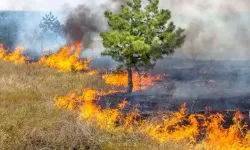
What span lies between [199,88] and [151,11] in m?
8.31

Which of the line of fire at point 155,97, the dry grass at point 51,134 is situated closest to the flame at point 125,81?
the line of fire at point 155,97

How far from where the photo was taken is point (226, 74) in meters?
37.5

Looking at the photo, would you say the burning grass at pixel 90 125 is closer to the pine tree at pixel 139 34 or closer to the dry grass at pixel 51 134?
the dry grass at pixel 51 134

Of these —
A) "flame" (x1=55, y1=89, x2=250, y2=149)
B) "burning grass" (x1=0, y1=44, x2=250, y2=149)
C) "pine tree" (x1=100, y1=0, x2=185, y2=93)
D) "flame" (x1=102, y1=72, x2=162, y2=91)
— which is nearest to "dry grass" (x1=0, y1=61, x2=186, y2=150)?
"burning grass" (x1=0, y1=44, x2=250, y2=149)

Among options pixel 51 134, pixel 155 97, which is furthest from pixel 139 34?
pixel 51 134

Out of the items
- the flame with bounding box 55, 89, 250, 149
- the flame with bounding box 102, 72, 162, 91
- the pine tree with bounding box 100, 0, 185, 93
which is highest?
the pine tree with bounding box 100, 0, 185, 93

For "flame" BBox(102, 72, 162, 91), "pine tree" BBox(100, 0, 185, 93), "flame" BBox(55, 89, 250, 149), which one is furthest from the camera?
"flame" BBox(102, 72, 162, 91)

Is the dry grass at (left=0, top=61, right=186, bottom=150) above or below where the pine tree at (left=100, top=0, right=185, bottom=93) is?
below

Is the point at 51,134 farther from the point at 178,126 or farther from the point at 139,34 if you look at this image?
the point at 139,34

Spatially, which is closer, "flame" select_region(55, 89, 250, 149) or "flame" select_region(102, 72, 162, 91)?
"flame" select_region(55, 89, 250, 149)

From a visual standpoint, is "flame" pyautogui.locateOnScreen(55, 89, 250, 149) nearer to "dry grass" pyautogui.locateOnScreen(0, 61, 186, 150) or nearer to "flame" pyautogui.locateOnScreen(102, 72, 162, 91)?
"dry grass" pyautogui.locateOnScreen(0, 61, 186, 150)

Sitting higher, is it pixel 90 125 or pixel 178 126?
pixel 90 125

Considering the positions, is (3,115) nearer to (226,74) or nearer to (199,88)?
(199,88)

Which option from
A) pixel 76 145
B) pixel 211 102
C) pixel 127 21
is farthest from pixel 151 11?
pixel 76 145
